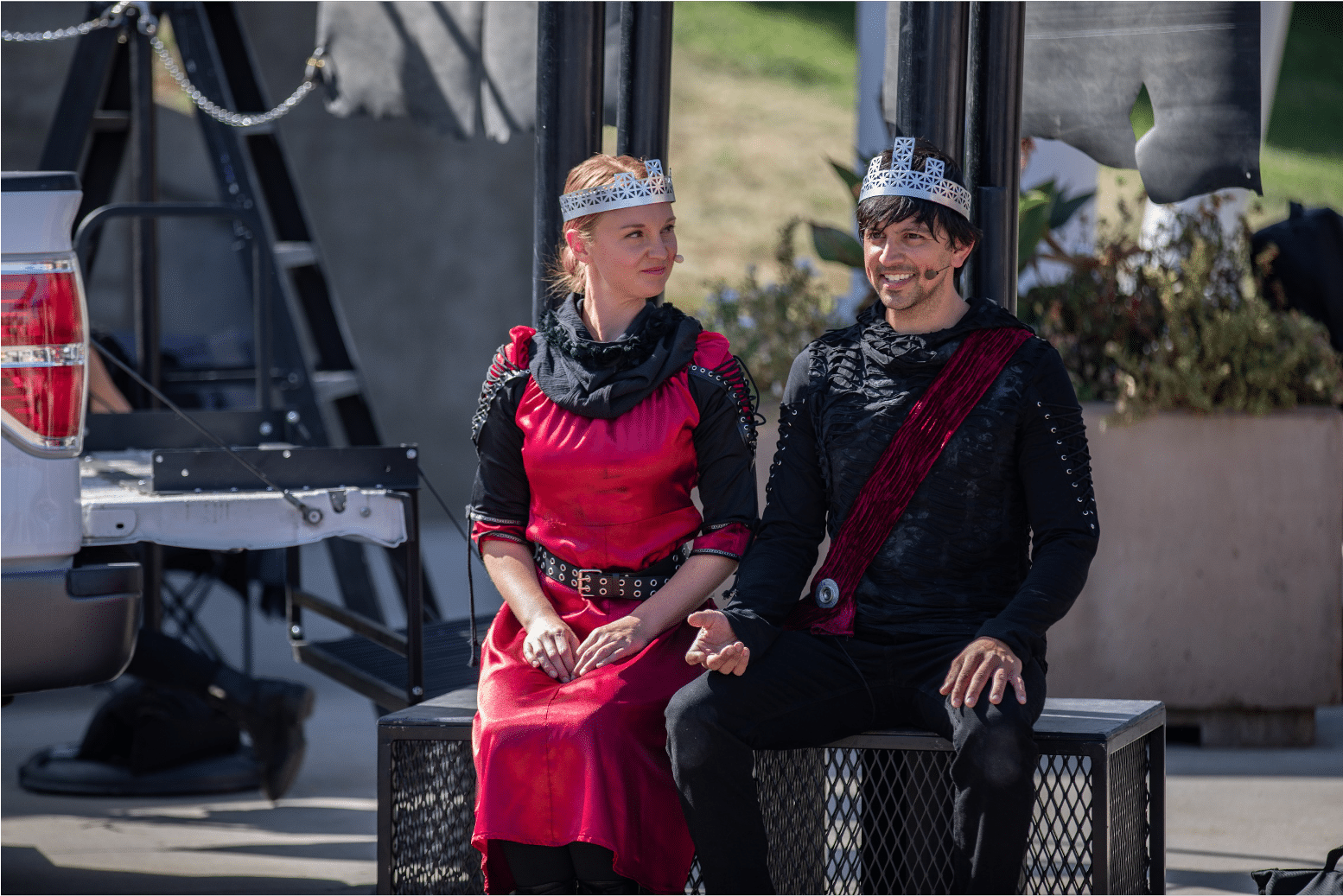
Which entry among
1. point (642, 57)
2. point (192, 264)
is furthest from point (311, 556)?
point (642, 57)

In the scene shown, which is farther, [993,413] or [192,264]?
[192,264]

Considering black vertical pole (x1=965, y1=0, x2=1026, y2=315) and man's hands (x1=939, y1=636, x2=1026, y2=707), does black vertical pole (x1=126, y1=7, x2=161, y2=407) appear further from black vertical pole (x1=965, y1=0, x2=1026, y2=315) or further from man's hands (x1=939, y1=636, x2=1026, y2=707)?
man's hands (x1=939, y1=636, x2=1026, y2=707)

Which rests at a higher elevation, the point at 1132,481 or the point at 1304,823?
the point at 1132,481

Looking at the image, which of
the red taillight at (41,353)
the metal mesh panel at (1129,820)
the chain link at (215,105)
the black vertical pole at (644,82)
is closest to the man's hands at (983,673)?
the metal mesh panel at (1129,820)

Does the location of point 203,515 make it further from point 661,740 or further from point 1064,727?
point 1064,727

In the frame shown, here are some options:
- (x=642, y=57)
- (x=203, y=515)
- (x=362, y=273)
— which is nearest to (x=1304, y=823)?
(x=642, y=57)

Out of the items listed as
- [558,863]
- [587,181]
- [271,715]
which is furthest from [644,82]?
[271,715]

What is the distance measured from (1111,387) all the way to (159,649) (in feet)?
10.6

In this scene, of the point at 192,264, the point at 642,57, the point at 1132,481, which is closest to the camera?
the point at 642,57

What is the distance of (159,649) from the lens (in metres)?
4.60

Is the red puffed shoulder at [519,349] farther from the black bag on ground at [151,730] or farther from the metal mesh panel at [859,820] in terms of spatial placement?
the black bag on ground at [151,730]

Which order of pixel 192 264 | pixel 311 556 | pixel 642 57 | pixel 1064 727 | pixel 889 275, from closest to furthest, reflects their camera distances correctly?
1. pixel 1064 727
2. pixel 889 275
3. pixel 642 57
4. pixel 192 264
5. pixel 311 556

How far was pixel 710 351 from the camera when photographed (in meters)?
3.21

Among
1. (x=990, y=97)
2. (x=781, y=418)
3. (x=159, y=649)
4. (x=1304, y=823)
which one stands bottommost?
(x=1304, y=823)
